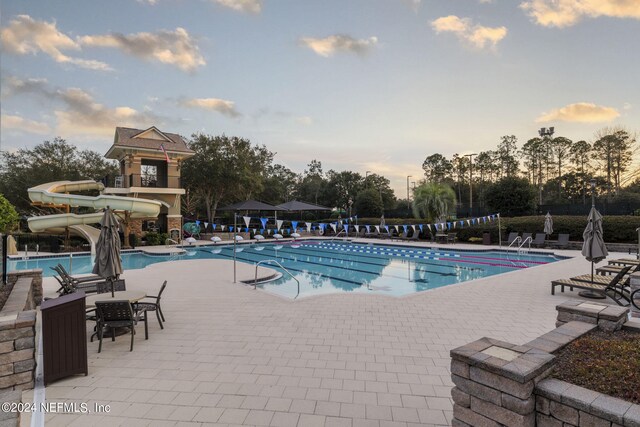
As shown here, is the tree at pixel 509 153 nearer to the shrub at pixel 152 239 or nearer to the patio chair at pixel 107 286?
the shrub at pixel 152 239

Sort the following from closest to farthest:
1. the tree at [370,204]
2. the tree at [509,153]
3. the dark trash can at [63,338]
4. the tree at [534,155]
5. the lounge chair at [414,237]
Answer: the dark trash can at [63,338], the lounge chair at [414,237], the tree at [370,204], the tree at [534,155], the tree at [509,153]

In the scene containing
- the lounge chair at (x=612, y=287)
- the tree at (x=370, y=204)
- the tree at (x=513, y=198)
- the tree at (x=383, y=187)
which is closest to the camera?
Answer: the lounge chair at (x=612, y=287)

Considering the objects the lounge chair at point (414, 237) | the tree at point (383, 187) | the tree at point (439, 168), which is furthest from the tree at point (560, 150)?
the lounge chair at point (414, 237)

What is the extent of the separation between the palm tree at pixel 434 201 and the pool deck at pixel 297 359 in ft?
51.8

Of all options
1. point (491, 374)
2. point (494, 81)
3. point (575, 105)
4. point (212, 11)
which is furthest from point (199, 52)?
point (575, 105)

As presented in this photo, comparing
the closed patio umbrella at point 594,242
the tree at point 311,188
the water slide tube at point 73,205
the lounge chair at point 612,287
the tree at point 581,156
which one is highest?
the tree at point 581,156

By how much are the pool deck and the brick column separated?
1.86ft

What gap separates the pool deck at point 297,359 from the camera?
9.37ft

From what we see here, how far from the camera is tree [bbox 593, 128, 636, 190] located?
31241 mm

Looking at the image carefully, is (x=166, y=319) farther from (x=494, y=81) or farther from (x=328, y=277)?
(x=494, y=81)

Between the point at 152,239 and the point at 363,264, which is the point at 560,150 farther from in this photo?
the point at 152,239

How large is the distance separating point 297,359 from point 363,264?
10501 millimetres

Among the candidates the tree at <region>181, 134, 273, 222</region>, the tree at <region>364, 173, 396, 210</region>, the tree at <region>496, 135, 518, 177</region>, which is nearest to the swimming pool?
the tree at <region>181, 134, 273, 222</region>

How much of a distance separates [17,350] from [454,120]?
20434mm
